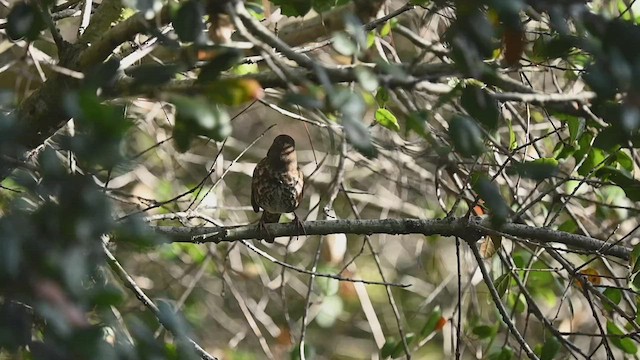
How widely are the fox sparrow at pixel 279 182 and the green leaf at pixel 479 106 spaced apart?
118 inches

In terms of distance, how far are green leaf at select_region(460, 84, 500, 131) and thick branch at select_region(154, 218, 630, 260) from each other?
111 cm

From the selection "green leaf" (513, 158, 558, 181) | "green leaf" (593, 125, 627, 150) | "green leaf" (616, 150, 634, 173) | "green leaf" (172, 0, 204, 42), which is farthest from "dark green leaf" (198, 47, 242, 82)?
"green leaf" (616, 150, 634, 173)

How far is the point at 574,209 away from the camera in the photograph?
5262 millimetres

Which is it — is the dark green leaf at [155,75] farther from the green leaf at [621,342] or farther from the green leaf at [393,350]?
the green leaf at [621,342]

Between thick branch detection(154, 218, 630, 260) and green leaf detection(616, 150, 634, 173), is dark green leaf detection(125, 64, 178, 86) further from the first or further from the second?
green leaf detection(616, 150, 634, 173)

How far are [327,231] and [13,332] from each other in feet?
6.62

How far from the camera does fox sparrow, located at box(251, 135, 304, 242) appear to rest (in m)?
4.98

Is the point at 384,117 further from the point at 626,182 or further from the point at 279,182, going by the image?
the point at 279,182

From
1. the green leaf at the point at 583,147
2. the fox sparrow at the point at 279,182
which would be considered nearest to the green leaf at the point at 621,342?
the green leaf at the point at 583,147

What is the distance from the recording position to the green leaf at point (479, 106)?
2.01 m

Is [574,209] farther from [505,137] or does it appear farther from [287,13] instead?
[287,13]

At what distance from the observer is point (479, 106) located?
201 centimetres

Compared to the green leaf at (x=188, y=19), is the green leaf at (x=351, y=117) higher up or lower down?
lower down

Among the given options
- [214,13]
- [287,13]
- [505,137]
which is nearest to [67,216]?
[214,13]
